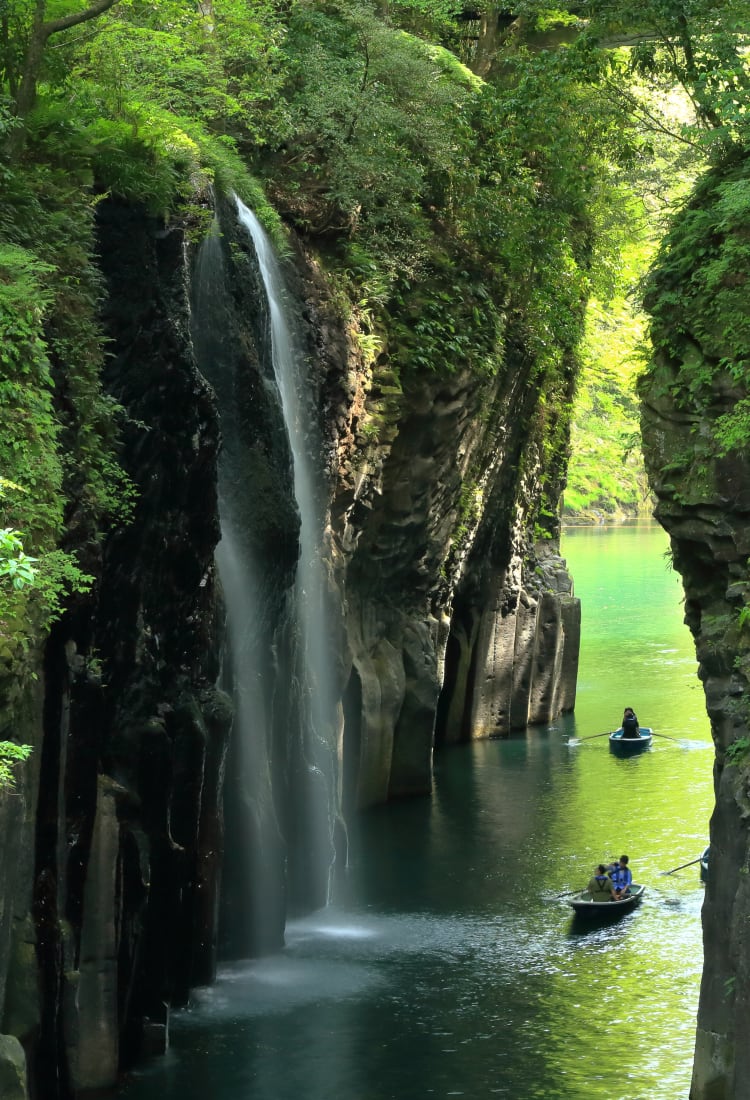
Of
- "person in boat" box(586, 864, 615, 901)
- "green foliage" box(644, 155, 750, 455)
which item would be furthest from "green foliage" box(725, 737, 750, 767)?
"person in boat" box(586, 864, 615, 901)

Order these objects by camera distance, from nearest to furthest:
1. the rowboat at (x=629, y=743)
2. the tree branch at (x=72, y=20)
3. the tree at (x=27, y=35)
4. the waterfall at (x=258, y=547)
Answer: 1. the tree branch at (x=72, y=20)
2. the tree at (x=27, y=35)
3. the waterfall at (x=258, y=547)
4. the rowboat at (x=629, y=743)

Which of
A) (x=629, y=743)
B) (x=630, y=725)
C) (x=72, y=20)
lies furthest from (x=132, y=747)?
(x=630, y=725)

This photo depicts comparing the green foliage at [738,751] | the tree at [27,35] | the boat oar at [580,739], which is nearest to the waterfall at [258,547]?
the tree at [27,35]

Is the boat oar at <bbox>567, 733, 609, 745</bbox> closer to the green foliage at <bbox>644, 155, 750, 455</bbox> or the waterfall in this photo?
the waterfall

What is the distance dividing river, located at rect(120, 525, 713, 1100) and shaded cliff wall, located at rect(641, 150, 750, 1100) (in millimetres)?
2994

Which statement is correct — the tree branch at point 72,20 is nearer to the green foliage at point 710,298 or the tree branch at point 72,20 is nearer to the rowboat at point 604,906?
A: the green foliage at point 710,298

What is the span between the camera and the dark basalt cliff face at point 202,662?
17.0 m

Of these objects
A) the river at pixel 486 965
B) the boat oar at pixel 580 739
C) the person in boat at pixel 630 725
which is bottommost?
the river at pixel 486 965

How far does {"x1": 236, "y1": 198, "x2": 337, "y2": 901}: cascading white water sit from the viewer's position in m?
26.8

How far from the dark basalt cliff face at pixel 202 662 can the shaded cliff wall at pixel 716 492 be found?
622cm

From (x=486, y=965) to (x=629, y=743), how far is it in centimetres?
1706

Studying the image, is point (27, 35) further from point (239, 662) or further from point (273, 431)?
point (239, 662)

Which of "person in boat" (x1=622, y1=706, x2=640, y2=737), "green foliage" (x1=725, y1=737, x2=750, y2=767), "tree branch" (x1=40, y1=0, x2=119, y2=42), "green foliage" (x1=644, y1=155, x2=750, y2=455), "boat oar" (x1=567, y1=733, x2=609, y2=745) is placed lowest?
"boat oar" (x1=567, y1=733, x2=609, y2=745)

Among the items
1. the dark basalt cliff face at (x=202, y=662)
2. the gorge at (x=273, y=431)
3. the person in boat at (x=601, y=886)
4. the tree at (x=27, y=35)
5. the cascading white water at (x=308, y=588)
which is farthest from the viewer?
the cascading white water at (x=308, y=588)
